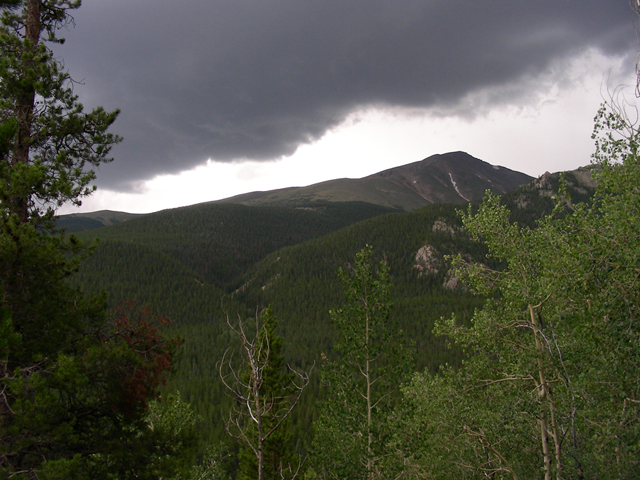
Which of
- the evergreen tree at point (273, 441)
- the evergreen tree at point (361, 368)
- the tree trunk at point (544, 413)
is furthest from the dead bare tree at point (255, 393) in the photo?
the evergreen tree at point (273, 441)

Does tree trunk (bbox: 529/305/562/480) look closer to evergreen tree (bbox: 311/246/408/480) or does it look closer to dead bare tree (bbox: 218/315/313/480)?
evergreen tree (bbox: 311/246/408/480)

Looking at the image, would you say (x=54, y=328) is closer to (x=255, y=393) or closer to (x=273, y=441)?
(x=255, y=393)

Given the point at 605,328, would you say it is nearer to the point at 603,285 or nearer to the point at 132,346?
the point at 603,285

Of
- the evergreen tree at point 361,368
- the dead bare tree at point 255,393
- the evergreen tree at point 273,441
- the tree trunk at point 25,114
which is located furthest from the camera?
the evergreen tree at point 273,441

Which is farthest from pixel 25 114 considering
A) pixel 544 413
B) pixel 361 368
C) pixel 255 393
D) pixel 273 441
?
pixel 273 441

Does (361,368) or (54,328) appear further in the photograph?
(361,368)

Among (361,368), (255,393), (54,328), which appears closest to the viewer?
(255,393)

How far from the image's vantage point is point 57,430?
921 cm

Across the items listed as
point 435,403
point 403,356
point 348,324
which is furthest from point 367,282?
point 435,403

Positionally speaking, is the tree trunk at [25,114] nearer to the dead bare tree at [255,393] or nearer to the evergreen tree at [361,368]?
the dead bare tree at [255,393]

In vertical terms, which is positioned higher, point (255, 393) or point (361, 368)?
point (255, 393)

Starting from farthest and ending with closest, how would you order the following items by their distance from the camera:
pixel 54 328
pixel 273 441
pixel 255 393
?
pixel 273 441 → pixel 54 328 → pixel 255 393

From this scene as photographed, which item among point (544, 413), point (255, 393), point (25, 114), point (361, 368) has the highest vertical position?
point (25, 114)

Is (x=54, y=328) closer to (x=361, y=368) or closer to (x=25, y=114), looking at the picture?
(x=25, y=114)
